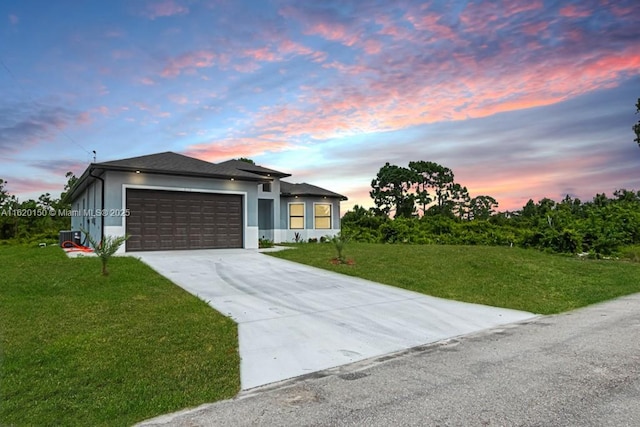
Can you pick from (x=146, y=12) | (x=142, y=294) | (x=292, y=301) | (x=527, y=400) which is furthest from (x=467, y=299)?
(x=146, y=12)

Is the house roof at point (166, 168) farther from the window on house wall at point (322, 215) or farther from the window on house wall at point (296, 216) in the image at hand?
the window on house wall at point (322, 215)

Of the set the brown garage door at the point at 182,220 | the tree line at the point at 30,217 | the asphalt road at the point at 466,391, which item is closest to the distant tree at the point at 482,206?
the brown garage door at the point at 182,220

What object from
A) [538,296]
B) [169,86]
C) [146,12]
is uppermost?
Answer: [146,12]

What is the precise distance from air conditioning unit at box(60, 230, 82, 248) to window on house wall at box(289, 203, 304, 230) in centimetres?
1106

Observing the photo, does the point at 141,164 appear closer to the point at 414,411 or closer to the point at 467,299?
the point at 467,299

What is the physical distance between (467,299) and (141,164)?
40.8 feet

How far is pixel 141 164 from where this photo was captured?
49.3ft

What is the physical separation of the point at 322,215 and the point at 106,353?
20403mm

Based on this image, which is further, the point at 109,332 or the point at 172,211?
the point at 172,211

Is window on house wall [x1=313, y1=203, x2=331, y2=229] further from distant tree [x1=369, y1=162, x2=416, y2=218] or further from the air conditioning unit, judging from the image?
distant tree [x1=369, y1=162, x2=416, y2=218]

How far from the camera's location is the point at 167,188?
1538cm

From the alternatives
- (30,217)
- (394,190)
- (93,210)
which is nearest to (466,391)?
(93,210)

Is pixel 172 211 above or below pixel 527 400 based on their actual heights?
above

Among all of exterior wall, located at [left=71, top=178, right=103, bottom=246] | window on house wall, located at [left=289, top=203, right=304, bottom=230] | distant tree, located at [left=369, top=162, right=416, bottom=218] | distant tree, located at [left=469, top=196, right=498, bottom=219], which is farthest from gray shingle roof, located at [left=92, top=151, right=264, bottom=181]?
distant tree, located at [left=469, top=196, right=498, bottom=219]
